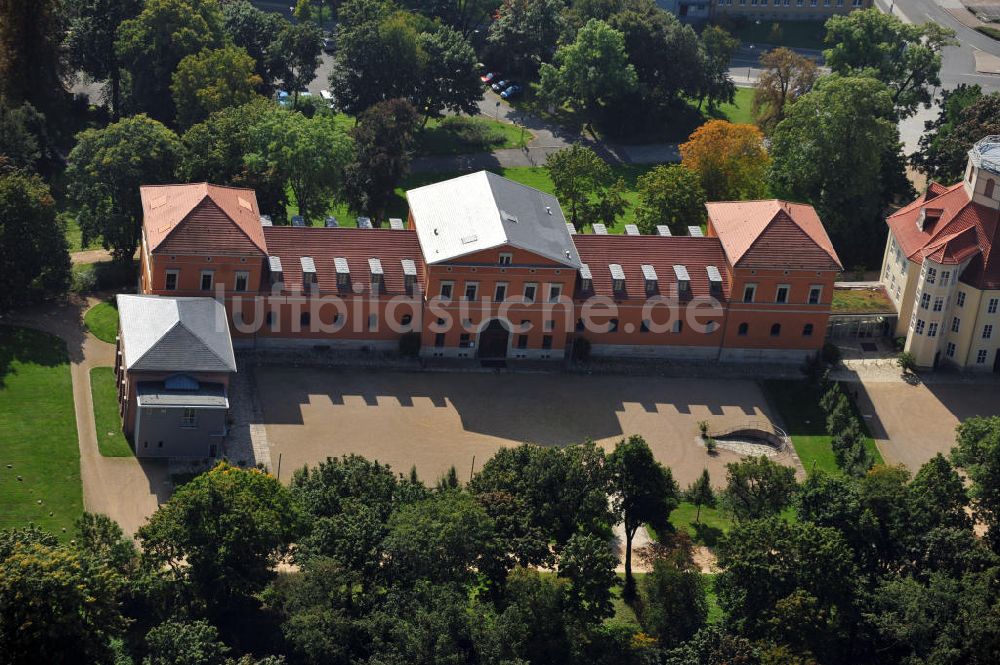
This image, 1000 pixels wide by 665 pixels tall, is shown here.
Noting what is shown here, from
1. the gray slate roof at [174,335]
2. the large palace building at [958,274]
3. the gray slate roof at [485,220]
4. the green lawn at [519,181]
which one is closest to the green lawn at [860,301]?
the large palace building at [958,274]

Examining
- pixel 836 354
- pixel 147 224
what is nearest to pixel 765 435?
pixel 836 354

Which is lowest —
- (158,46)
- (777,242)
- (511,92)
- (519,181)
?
(519,181)

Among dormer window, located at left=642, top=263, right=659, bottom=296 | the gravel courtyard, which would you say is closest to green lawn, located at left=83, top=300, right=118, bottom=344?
the gravel courtyard

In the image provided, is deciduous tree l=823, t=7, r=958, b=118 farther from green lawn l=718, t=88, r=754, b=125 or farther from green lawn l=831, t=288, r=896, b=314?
green lawn l=831, t=288, r=896, b=314

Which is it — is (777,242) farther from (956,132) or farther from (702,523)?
(956,132)

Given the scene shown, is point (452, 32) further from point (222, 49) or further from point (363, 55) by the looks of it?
point (222, 49)

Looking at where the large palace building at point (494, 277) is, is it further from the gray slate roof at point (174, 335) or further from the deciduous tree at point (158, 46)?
the deciduous tree at point (158, 46)

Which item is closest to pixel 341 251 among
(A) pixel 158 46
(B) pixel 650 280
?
(B) pixel 650 280
